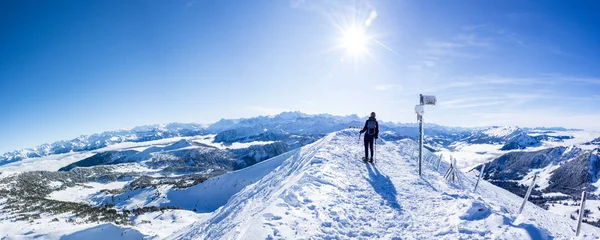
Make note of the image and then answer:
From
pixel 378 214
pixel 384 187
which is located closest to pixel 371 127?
pixel 384 187

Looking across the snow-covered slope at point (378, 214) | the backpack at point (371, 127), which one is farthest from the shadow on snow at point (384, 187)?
the backpack at point (371, 127)

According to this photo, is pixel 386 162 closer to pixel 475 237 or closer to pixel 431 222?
pixel 431 222

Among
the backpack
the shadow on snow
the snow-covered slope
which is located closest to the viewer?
the snow-covered slope

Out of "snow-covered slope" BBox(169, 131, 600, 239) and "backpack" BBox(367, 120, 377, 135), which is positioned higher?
"backpack" BBox(367, 120, 377, 135)

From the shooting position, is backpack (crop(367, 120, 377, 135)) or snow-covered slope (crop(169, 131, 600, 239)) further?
backpack (crop(367, 120, 377, 135))

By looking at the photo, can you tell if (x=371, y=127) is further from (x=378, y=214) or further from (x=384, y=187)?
(x=378, y=214)

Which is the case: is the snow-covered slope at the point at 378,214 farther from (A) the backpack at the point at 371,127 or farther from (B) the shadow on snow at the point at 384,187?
(A) the backpack at the point at 371,127

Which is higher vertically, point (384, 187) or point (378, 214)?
point (384, 187)

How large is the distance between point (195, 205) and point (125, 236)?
19.5 meters

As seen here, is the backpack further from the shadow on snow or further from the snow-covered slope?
the snow-covered slope

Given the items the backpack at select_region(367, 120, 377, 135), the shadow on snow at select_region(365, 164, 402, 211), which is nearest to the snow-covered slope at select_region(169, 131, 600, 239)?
the shadow on snow at select_region(365, 164, 402, 211)

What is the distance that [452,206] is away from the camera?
10.6 m

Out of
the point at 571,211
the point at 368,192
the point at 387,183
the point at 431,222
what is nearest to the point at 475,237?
the point at 431,222

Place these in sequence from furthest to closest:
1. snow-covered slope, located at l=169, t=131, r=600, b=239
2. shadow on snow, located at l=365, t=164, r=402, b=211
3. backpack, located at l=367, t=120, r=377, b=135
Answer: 1. backpack, located at l=367, t=120, r=377, b=135
2. shadow on snow, located at l=365, t=164, r=402, b=211
3. snow-covered slope, located at l=169, t=131, r=600, b=239
